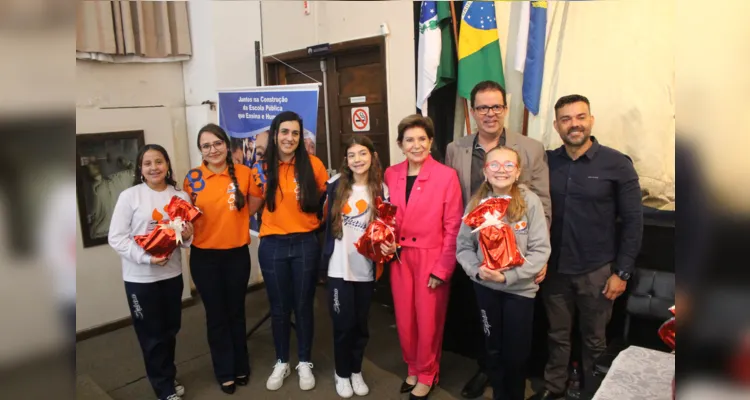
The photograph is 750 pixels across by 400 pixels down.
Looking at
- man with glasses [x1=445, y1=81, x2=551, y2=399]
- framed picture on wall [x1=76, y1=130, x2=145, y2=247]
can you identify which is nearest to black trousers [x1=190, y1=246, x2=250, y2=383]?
man with glasses [x1=445, y1=81, x2=551, y2=399]

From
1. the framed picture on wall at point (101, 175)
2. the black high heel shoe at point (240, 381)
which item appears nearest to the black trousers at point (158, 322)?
the black high heel shoe at point (240, 381)

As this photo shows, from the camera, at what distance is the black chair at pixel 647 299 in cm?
222

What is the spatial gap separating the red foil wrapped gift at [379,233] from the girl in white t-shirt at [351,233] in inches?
2.8

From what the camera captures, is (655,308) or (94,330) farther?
(94,330)

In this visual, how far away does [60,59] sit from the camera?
11.7 inches

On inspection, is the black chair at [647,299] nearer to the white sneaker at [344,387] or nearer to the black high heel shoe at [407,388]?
the black high heel shoe at [407,388]

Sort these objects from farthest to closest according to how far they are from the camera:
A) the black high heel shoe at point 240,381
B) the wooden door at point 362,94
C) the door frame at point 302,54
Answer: the wooden door at point 362,94, the door frame at point 302,54, the black high heel shoe at point 240,381

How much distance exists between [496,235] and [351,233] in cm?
75

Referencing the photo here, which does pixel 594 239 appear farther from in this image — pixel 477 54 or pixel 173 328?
pixel 173 328

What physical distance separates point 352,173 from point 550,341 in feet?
4.33

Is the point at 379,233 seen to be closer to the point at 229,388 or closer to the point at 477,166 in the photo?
the point at 477,166

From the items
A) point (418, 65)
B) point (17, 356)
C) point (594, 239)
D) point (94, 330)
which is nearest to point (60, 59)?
point (17, 356)

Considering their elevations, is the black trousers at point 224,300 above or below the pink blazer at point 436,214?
below

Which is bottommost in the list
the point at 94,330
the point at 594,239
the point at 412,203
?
the point at 94,330
